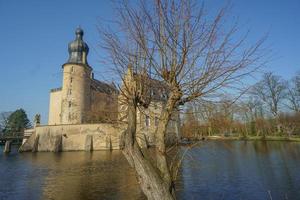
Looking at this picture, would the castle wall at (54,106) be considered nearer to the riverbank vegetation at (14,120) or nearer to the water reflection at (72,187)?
the riverbank vegetation at (14,120)

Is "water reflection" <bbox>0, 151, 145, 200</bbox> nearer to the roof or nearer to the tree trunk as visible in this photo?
the roof

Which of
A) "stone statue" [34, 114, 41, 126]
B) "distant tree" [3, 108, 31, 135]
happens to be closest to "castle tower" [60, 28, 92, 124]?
"stone statue" [34, 114, 41, 126]

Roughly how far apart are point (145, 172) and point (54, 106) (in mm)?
42105

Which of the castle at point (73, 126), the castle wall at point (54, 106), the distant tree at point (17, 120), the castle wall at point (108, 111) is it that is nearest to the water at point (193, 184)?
the castle wall at point (108, 111)

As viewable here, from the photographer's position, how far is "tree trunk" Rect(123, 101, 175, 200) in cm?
356

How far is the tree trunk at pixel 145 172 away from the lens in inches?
140

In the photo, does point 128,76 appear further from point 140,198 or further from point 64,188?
point 64,188

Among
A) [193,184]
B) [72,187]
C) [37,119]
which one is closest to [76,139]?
[37,119]

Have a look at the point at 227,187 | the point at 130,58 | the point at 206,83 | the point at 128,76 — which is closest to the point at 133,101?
the point at 128,76

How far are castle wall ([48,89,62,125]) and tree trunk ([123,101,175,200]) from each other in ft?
131

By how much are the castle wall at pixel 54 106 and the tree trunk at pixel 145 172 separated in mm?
39802

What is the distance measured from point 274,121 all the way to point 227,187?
1351 inches

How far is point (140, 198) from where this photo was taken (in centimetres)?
866

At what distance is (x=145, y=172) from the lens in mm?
3643
